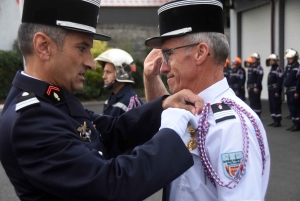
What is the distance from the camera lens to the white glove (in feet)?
6.11

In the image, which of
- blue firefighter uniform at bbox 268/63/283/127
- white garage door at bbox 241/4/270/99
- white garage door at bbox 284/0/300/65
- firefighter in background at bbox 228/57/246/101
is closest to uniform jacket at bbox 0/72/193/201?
blue firefighter uniform at bbox 268/63/283/127

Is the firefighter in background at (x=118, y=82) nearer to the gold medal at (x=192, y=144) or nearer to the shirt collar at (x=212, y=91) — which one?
the shirt collar at (x=212, y=91)

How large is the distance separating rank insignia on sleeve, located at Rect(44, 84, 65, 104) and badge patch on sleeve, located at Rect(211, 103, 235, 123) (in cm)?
73

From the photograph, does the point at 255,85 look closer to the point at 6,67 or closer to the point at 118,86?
the point at 118,86

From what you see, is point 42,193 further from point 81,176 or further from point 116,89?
point 116,89

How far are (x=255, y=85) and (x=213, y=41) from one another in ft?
37.7

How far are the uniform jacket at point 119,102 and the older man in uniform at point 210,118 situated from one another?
2647 mm

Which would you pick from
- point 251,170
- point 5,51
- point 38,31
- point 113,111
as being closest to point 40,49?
point 38,31

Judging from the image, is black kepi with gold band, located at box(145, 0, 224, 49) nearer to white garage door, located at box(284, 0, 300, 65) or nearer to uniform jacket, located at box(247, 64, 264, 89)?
uniform jacket, located at box(247, 64, 264, 89)

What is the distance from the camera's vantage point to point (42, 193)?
5.89ft

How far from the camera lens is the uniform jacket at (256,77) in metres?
13.2

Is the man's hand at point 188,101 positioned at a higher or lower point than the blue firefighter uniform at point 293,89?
higher

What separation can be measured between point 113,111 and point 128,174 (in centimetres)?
336

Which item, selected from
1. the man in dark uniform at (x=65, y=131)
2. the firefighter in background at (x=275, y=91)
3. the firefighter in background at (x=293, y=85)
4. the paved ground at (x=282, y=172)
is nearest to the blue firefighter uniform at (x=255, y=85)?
the firefighter in background at (x=275, y=91)
